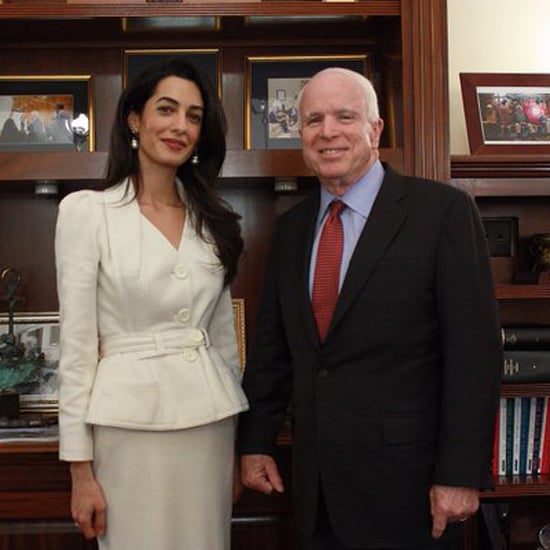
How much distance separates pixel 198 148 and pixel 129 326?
44 cm

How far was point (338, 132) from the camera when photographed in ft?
5.31

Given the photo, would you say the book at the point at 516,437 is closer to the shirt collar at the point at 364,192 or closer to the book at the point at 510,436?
the book at the point at 510,436

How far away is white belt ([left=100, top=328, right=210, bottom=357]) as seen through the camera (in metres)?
1.58

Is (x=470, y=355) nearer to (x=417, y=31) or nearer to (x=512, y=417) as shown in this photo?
(x=512, y=417)

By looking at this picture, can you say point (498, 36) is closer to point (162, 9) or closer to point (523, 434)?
point (162, 9)

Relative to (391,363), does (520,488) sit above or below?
below

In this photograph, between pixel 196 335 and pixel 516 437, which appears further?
pixel 516 437

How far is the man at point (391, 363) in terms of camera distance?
151cm

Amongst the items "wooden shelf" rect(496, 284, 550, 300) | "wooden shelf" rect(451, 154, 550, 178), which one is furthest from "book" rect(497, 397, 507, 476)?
"wooden shelf" rect(451, 154, 550, 178)

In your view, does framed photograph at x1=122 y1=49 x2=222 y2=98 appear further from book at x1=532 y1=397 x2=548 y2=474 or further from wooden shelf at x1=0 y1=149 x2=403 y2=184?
book at x1=532 y1=397 x2=548 y2=474

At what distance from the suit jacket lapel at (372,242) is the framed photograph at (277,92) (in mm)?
708

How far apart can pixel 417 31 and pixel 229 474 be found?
116 cm

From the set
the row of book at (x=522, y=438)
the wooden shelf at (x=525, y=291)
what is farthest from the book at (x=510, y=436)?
the wooden shelf at (x=525, y=291)

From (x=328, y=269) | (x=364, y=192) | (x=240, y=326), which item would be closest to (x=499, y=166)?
(x=364, y=192)
